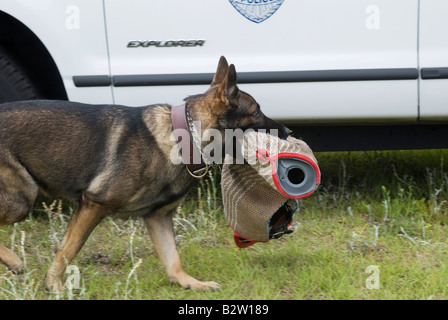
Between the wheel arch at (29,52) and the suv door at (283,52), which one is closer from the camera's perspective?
the suv door at (283,52)

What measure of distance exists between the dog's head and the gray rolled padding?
0.26 m

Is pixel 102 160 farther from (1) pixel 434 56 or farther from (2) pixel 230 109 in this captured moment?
(1) pixel 434 56

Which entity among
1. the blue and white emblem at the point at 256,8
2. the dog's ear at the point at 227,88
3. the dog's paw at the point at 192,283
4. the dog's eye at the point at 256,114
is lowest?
the dog's paw at the point at 192,283

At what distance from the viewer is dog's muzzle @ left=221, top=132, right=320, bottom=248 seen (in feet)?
12.0

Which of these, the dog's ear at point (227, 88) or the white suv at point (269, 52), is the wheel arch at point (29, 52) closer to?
the white suv at point (269, 52)

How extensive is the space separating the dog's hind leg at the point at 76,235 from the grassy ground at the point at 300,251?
0.26ft

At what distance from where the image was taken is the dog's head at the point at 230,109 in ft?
12.3

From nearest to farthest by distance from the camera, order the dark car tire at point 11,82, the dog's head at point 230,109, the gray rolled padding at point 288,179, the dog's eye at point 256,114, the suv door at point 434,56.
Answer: the gray rolled padding at point 288,179 → the dog's head at point 230,109 → the dog's eye at point 256,114 → the suv door at point 434,56 → the dark car tire at point 11,82

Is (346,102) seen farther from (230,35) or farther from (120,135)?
(120,135)

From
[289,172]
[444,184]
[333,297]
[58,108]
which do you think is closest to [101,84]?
[58,108]

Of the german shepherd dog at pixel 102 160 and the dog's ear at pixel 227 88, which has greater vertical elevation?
the dog's ear at pixel 227 88

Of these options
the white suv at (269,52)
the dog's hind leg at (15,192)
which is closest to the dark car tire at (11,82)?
the white suv at (269,52)

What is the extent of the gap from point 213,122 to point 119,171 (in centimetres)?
52

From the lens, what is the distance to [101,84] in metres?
4.59
